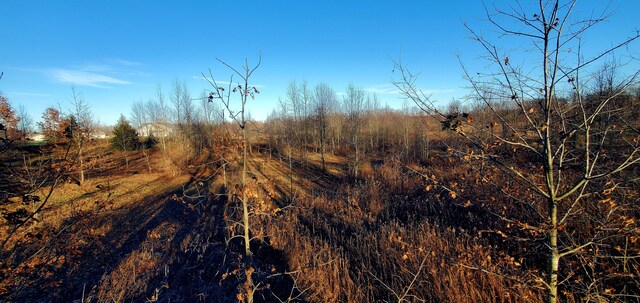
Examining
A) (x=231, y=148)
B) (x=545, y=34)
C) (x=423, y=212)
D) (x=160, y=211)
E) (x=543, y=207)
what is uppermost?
(x=545, y=34)

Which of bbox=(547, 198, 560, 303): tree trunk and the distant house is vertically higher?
the distant house

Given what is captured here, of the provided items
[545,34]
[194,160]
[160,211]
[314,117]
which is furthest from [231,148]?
[194,160]

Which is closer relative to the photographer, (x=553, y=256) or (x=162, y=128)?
A: (x=553, y=256)

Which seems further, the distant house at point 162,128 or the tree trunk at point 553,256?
the distant house at point 162,128

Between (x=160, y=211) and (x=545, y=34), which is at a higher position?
(x=545, y=34)

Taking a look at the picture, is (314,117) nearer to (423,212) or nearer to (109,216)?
(109,216)

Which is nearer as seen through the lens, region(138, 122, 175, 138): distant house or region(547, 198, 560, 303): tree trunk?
region(547, 198, 560, 303): tree trunk

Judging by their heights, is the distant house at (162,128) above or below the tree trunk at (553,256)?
above

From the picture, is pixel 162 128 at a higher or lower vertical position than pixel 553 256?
higher

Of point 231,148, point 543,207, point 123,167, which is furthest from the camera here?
point 123,167

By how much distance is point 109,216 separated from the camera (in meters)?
12.9

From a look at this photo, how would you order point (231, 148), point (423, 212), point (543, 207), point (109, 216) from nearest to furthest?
point (231, 148) < point (543, 207) < point (423, 212) < point (109, 216)

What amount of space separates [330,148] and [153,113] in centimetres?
2182

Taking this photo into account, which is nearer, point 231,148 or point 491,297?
point 231,148
